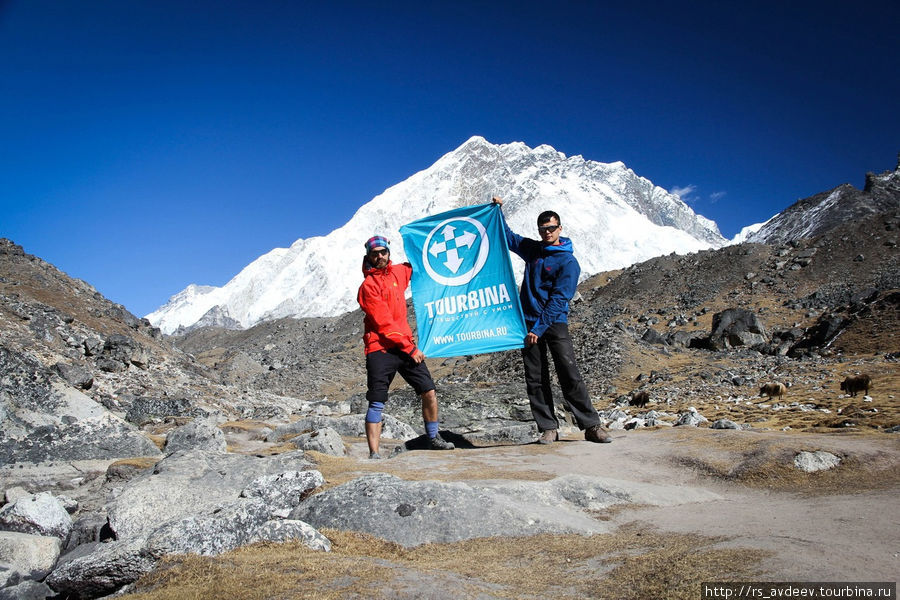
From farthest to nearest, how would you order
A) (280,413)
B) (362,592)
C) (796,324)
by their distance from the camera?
(796,324) → (280,413) → (362,592)

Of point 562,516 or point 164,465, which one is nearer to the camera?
point 562,516

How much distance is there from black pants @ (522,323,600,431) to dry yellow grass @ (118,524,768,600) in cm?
335

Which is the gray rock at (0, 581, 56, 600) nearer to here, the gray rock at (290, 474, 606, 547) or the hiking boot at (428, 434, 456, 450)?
the gray rock at (290, 474, 606, 547)

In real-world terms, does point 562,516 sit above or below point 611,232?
below

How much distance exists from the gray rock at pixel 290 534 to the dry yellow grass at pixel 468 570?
0.08 m

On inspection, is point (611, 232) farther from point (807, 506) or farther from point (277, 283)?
point (807, 506)

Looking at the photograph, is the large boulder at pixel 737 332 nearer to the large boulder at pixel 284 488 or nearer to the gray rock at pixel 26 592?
the large boulder at pixel 284 488

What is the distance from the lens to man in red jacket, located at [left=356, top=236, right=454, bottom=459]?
6.65 meters

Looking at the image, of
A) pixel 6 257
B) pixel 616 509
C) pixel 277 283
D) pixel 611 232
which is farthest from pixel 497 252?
pixel 277 283

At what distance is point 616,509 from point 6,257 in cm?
2955

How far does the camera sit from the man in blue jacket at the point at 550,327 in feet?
22.5

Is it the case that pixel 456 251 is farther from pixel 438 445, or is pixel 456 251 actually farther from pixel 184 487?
pixel 184 487

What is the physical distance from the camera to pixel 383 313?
668 centimetres

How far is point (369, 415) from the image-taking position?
6.81 metres
